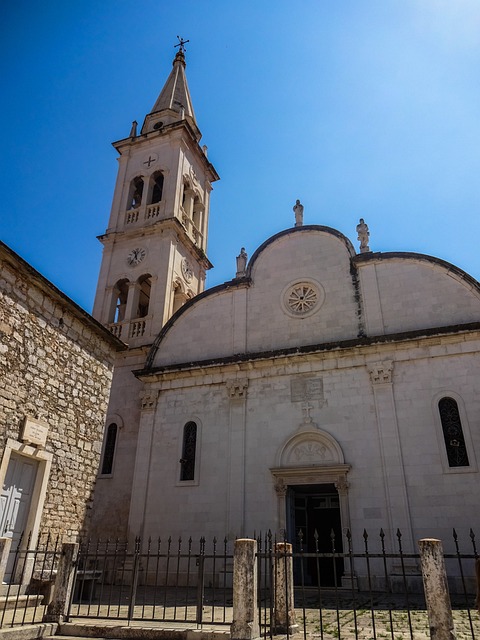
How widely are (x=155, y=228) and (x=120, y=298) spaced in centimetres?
377

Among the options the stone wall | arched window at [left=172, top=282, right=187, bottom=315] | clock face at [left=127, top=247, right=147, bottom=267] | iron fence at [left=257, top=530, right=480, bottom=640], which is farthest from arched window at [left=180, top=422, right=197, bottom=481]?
clock face at [left=127, top=247, right=147, bottom=267]

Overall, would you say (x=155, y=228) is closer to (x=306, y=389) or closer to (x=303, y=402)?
(x=306, y=389)

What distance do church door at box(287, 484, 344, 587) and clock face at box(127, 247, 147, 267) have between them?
40.5 feet

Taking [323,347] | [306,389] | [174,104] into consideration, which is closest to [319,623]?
[306,389]

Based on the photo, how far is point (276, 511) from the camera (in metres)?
14.8

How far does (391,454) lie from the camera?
46.6ft

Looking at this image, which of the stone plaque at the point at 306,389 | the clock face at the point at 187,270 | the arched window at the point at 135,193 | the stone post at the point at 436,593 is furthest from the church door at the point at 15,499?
the arched window at the point at 135,193

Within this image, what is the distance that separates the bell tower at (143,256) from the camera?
703 inches

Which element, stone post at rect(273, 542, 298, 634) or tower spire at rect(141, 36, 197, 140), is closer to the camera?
stone post at rect(273, 542, 298, 634)

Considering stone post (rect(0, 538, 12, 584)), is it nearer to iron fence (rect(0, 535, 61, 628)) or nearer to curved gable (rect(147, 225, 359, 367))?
iron fence (rect(0, 535, 61, 628))

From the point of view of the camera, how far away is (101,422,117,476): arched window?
18000 millimetres

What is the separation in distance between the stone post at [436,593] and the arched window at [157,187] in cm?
2174

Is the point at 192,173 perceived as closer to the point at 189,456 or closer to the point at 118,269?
the point at 118,269

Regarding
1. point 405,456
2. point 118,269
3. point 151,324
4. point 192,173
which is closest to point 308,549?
point 405,456
